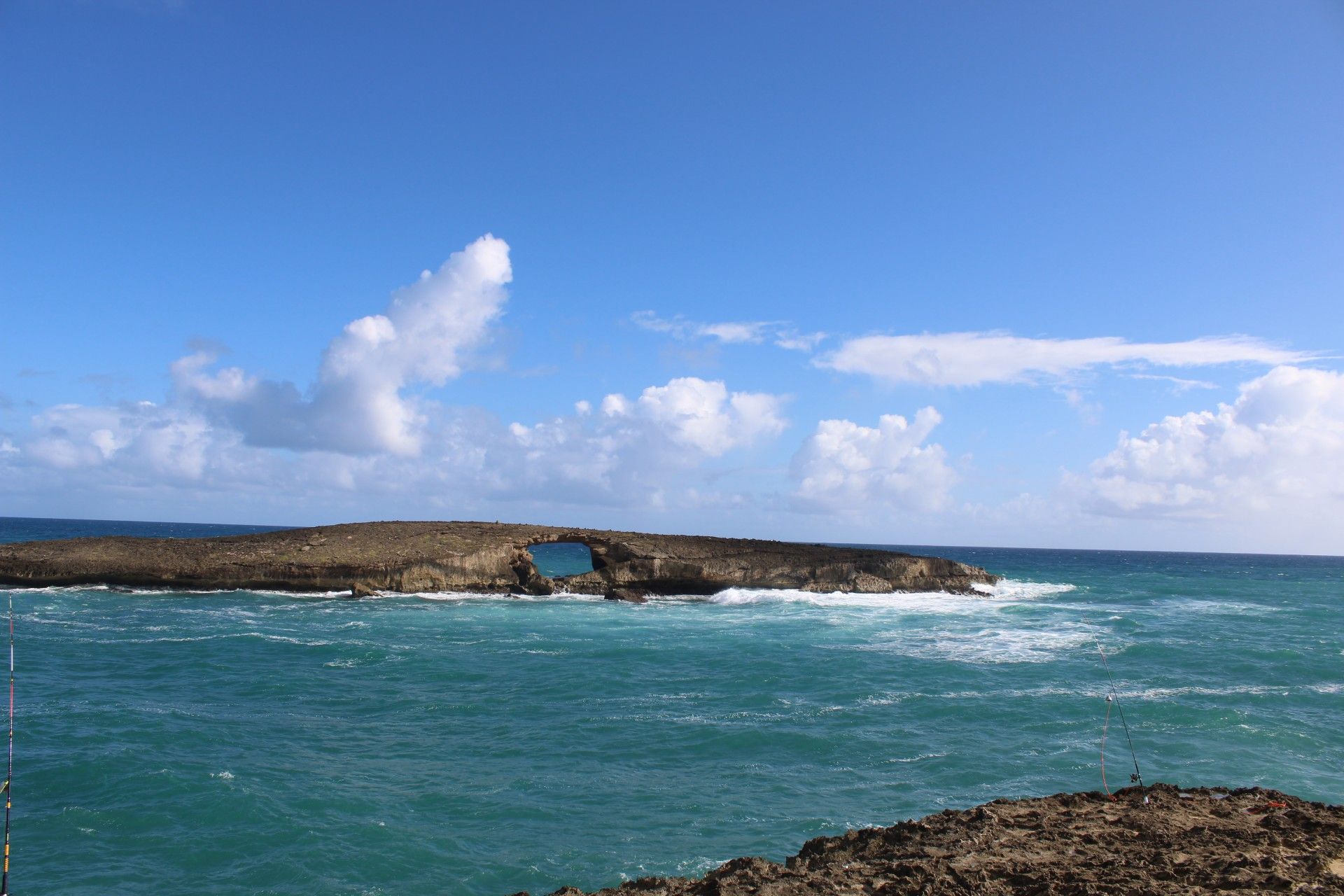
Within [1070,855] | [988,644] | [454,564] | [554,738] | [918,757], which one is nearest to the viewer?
[1070,855]

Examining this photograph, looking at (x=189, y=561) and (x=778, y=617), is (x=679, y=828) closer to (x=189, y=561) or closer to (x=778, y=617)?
(x=778, y=617)

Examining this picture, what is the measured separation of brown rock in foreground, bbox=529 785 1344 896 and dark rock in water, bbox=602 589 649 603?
33.0 metres

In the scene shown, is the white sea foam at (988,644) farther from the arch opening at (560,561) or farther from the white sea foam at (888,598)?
the arch opening at (560,561)

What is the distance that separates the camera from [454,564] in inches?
1693

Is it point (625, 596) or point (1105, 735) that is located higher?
point (1105, 735)

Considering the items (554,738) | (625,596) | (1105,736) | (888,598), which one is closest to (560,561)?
(625,596)

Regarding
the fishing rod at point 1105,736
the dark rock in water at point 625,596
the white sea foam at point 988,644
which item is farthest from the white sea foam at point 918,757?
the dark rock in water at point 625,596

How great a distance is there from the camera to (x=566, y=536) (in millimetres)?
47312

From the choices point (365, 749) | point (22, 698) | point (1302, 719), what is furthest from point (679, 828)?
point (22, 698)

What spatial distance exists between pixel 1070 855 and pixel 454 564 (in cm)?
3902

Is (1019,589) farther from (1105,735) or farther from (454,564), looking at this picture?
(1105,735)

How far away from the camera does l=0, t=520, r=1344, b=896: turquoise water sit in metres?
9.84

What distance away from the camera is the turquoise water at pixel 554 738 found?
32.3 feet

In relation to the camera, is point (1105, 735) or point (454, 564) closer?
point (1105, 735)
